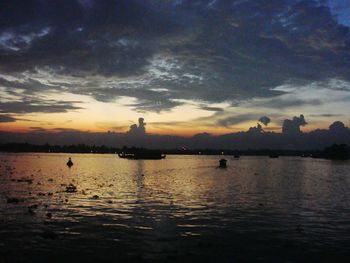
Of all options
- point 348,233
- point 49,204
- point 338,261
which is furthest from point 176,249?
point 49,204

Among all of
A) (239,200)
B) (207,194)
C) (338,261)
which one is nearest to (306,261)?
(338,261)

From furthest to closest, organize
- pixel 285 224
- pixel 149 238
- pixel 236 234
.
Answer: pixel 285 224, pixel 236 234, pixel 149 238

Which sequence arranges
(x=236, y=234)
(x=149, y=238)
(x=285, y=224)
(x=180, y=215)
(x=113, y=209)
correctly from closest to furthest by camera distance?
(x=149, y=238) < (x=236, y=234) < (x=285, y=224) < (x=180, y=215) < (x=113, y=209)

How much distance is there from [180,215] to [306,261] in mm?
17726

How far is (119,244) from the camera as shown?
28547 millimetres

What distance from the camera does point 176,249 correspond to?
27.0 m

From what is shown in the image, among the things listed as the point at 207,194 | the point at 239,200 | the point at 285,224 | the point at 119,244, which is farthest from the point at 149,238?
the point at 207,194

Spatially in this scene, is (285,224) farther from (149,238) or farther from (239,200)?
(239,200)

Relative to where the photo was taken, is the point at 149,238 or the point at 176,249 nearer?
the point at 176,249

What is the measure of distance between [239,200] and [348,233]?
2249cm

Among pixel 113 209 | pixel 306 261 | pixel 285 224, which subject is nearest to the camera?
pixel 306 261

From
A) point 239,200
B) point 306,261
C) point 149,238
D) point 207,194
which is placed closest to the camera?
point 306,261

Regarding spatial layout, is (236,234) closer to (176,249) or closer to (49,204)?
(176,249)

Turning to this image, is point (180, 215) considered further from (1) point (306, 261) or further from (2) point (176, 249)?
(1) point (306, 261)
